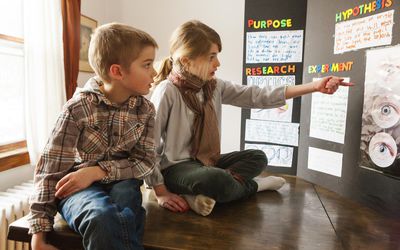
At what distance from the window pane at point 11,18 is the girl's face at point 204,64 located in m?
1.09

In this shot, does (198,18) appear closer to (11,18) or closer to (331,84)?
(11,18)

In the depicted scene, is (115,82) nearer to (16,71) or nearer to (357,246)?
(357,246)

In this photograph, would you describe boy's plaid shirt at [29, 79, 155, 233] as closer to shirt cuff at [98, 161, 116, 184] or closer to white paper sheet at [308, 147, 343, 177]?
shirt cuff at [98, 161, 116, 184]

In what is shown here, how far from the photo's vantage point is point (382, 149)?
3.58ft

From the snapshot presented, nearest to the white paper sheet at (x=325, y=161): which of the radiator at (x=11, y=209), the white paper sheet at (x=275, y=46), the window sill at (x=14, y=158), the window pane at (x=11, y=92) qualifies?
the white paper sheet at (x=275, y=46)

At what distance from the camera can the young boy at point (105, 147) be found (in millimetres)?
825

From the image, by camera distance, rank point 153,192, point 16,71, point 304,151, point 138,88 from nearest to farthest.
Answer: point 138,88
point 153,192
point 304,151
point 16,71

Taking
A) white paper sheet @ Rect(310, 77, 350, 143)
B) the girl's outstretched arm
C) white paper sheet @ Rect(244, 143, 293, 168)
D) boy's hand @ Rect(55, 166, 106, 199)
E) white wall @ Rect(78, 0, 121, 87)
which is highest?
white wall @ Rect(78, 0, 121, 87)

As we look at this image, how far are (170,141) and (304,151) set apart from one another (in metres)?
0.65

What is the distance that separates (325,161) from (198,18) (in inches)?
58.3

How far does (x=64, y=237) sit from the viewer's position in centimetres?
87

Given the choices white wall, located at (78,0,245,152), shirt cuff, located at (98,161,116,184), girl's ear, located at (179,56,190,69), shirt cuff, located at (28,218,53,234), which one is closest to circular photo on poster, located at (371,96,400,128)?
girl's ear, located at (179,56,190,69)

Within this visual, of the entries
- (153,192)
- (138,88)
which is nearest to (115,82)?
(138,88)

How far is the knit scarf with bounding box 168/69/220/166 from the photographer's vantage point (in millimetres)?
1229
